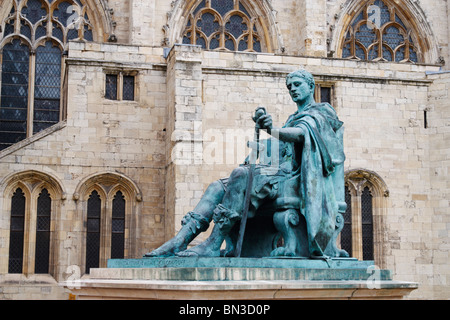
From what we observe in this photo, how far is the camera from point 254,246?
A: 6.93 m

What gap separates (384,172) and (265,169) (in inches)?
467

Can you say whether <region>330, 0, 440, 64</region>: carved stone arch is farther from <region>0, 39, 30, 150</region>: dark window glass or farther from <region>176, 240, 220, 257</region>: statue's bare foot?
<region>176, 240, 220, 257</region>: statue's bare foot

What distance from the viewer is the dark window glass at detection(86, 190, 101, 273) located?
1677 centimetres

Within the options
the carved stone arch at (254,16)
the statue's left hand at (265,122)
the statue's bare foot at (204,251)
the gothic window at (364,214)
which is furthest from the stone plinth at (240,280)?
the carved stone arch at (254,16)

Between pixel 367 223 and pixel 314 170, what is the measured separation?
1184cm

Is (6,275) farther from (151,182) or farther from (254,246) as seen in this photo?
(254,246)

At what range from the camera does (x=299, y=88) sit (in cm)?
717

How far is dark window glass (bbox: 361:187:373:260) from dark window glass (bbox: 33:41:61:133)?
30.4 feet

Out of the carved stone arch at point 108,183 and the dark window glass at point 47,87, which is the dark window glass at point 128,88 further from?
the dark window glass at point 47,87

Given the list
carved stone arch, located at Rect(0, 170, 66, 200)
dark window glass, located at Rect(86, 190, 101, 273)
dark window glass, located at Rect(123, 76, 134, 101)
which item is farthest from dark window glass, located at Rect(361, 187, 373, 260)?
carved stone arch, located at Rect(0, 170, 66, 200)

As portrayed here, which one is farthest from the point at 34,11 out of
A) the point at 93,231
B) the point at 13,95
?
A: the point at 93,231

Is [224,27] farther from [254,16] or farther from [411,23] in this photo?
[411,23]
